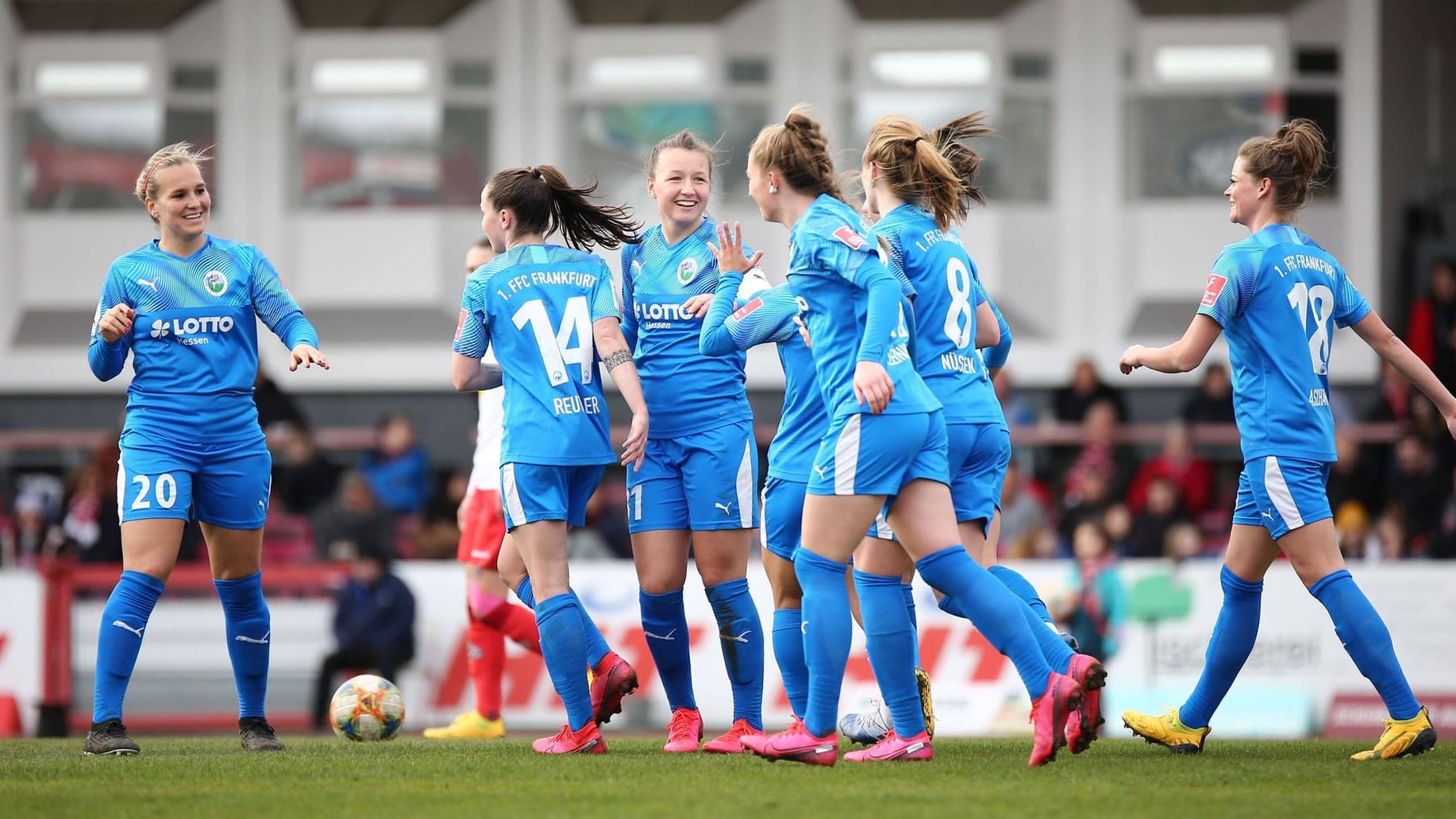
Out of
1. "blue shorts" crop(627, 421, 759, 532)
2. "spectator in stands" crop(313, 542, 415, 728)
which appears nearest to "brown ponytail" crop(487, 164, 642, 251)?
"blue shorts" crop(627, 421, 759, 532)

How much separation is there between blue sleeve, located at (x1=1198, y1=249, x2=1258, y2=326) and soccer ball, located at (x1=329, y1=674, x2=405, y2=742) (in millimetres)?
3974

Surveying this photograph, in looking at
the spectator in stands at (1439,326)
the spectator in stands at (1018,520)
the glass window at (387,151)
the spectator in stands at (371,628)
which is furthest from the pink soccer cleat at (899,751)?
the glass window at (387,151)

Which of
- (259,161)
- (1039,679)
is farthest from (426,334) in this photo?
(1039,679)

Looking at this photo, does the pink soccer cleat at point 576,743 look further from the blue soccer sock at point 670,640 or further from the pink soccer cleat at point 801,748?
the pink soccer cleat at point 801,748

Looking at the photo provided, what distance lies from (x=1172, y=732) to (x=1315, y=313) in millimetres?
1671

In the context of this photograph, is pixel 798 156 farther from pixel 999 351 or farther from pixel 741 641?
pixel 741 641

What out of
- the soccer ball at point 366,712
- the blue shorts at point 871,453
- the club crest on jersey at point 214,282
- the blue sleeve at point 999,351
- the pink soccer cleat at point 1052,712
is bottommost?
the soccer ball at point 366,712

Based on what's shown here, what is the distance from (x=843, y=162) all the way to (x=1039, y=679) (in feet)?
40.9

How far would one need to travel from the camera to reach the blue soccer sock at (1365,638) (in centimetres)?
585

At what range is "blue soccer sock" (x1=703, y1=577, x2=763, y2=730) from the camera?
6281 mm

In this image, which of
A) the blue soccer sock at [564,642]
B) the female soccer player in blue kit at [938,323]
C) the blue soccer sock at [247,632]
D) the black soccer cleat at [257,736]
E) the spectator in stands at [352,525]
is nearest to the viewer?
the female soccer player in blue kit at [938,323]

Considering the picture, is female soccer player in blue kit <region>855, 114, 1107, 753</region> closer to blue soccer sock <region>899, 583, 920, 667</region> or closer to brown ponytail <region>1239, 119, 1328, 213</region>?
blue soccer sock <region>899, 583, 920, 667</region>

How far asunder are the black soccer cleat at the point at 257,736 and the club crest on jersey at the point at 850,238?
10.7 ft

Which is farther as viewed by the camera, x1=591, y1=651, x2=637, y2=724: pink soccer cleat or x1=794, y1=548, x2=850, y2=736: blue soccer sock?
x1=591, y1=651, x2=637, y2=724: pink soccer cleat
